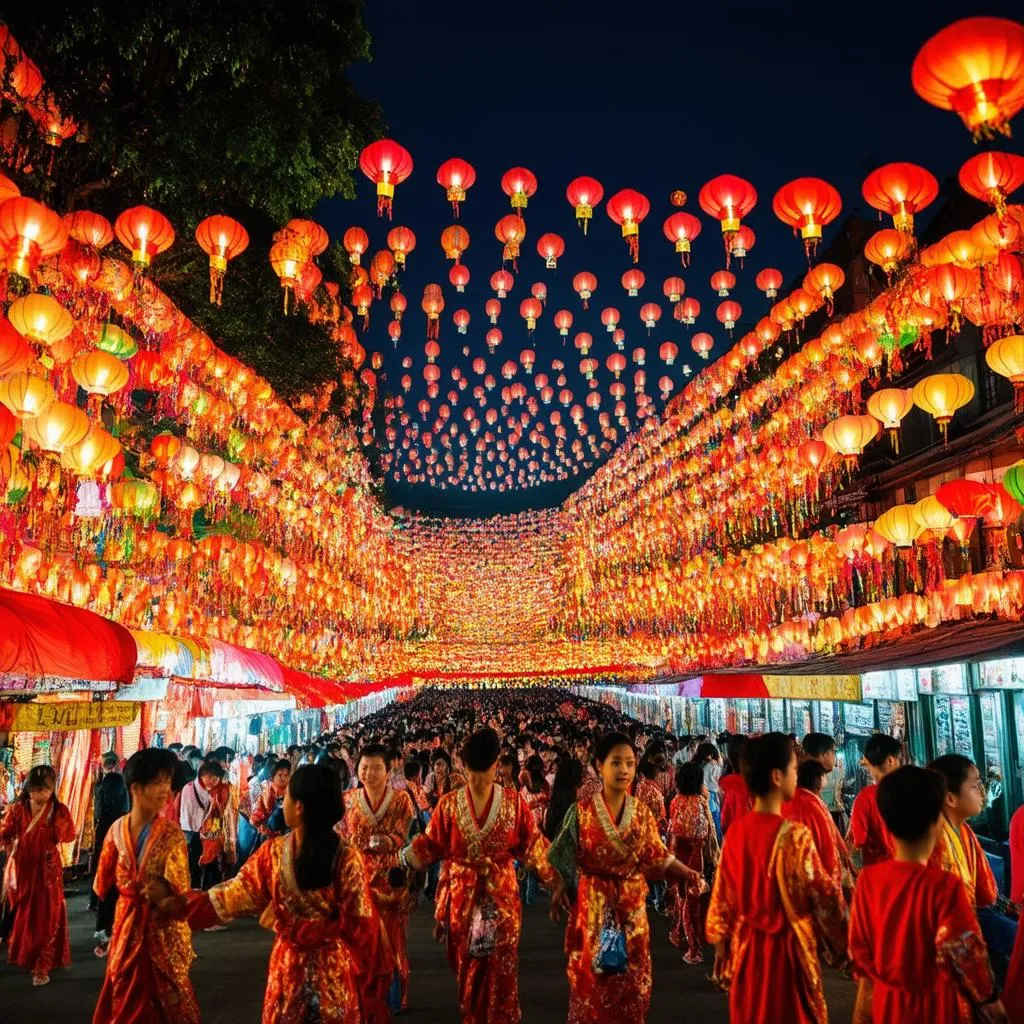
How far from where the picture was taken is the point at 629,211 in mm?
9703

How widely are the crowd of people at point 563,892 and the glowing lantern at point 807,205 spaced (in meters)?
4.49

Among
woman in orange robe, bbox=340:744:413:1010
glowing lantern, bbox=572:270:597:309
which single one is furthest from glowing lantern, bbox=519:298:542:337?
woman in orange robe, bbox=340:744:413:1010

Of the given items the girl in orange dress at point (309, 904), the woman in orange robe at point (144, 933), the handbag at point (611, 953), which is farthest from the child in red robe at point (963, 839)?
the woman in orange robe at point (144, 933)

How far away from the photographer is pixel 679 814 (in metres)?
7.71

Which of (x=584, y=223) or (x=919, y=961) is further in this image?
(x=584, y=223)

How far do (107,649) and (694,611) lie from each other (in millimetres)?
19879

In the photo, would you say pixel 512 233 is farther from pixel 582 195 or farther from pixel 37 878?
pixel 37 878

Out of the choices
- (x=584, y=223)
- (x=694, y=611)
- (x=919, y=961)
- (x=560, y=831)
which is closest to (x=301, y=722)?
(x=694, y=611)

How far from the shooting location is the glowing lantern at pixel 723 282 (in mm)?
11938

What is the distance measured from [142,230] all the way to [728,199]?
5.23 metres

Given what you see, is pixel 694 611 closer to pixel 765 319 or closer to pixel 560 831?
pixel 765 319

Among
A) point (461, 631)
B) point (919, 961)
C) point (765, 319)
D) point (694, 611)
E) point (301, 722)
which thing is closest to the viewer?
point (919, 961)

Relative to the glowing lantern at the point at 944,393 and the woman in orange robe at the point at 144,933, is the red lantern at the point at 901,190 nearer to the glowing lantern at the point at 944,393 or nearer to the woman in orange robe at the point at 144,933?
the glowing lantern at the point at 944,393

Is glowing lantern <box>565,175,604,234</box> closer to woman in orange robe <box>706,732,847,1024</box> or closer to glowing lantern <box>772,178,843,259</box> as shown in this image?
glowing lantern <box>772,178,843,259</box>
